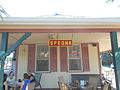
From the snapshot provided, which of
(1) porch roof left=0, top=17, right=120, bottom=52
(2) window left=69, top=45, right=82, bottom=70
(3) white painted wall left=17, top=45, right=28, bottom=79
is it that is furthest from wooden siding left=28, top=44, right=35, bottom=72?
(1) porch roof left=0, top=17, right=120, bottom=52

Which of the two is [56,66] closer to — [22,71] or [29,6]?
[22,71]

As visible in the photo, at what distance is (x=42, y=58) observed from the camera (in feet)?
20.7

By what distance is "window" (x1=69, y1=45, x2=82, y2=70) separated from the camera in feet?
20.7

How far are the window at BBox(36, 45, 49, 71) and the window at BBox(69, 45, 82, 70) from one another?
1246 millimetres

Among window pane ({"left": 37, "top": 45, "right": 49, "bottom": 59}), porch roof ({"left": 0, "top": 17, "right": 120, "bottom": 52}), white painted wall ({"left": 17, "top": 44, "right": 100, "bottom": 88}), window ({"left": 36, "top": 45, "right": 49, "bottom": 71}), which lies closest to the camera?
porch roof ({"left": 0, "top": 17, "right": 120, "bottom": 52})

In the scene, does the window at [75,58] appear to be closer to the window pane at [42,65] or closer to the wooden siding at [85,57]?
the wooden siding at [85,57]

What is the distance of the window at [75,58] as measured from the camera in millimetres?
6324

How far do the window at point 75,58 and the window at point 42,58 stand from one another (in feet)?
4.09

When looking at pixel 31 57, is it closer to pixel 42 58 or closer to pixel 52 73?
pixel 42 58

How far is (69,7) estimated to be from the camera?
20.8 feet

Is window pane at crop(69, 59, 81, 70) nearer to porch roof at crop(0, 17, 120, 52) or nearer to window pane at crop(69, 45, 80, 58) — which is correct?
window pane at crop(69, 45, 80, 58)

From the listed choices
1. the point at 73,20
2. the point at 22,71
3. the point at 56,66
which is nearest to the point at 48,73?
the point at 56,66

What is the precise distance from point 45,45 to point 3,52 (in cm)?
325

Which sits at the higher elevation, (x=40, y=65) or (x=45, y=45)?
(x=45, y=45)
